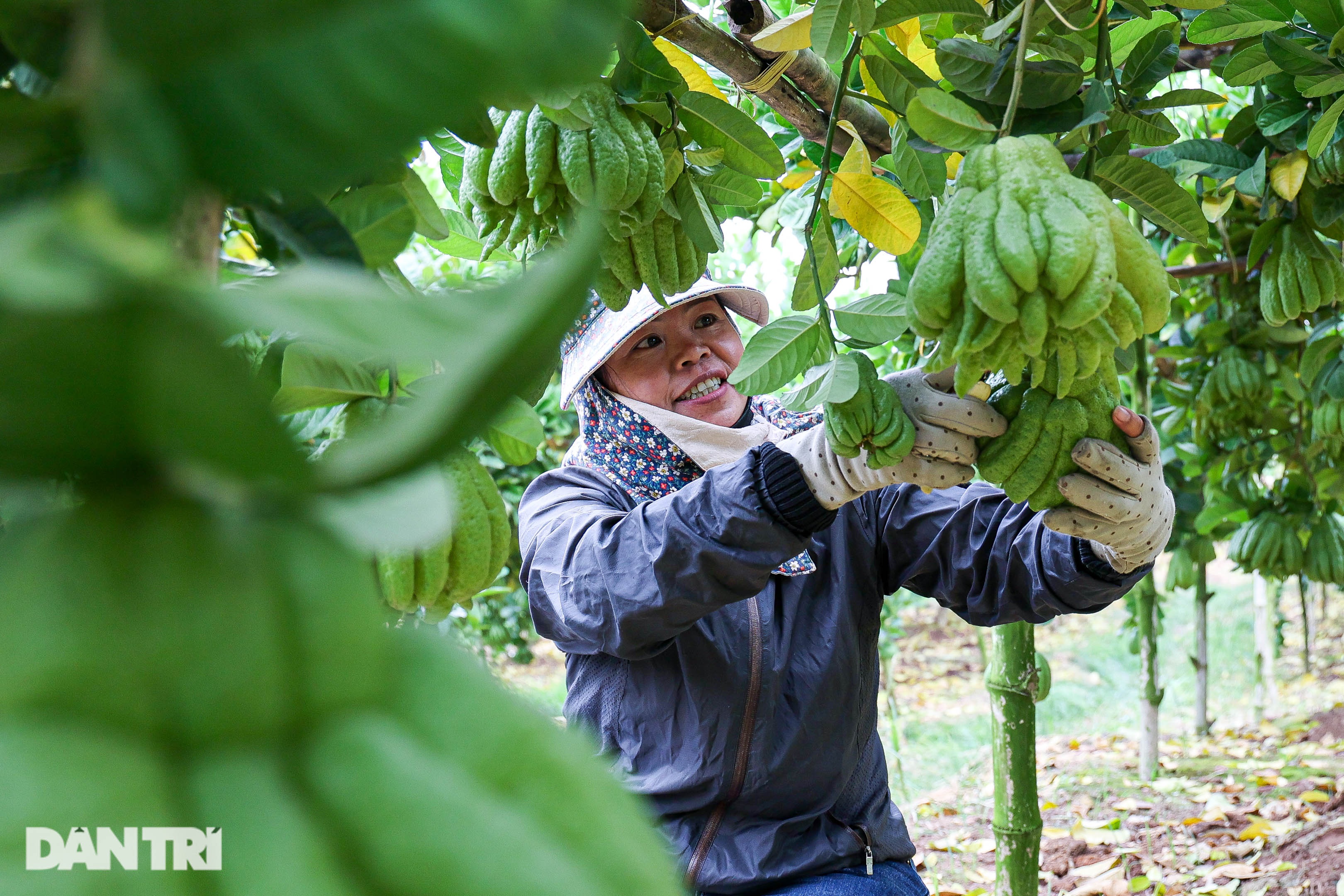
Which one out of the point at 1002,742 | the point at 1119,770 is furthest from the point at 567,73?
the point at 1119,770

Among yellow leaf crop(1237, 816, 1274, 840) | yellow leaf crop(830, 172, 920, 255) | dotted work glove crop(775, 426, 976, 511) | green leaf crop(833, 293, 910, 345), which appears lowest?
yellow leaf crop(1237, 816, 1274, 840)

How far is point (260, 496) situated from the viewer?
18 cm

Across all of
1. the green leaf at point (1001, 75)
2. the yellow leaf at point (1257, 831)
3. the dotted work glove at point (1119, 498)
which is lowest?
the yellow leaf at point (1257, 831)

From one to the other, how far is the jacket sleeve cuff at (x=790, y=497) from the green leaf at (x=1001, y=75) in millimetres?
620

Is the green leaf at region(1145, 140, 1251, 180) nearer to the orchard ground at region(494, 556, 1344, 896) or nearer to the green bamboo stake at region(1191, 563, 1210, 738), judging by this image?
the orchard ground at region(494, 556, 1344, 896)

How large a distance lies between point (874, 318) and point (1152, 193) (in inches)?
9.7

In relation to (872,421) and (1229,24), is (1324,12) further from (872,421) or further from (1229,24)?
(872,421)

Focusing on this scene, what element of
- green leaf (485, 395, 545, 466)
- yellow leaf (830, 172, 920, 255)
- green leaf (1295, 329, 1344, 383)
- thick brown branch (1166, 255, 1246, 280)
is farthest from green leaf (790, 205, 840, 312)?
green leaf (1295, 329, 1344, 383)

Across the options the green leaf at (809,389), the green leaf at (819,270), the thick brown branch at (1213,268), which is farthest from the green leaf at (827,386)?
the thick brown branch at (1213,268)

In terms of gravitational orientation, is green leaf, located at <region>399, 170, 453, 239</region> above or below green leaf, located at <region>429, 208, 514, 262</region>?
below

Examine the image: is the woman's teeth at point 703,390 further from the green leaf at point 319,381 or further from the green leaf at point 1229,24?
the green leaf at point 319,381

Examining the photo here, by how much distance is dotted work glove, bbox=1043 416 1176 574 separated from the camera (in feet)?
3.02

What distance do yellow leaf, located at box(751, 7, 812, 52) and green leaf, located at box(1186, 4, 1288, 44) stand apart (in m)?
0.46

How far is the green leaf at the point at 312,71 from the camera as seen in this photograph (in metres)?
0.15
